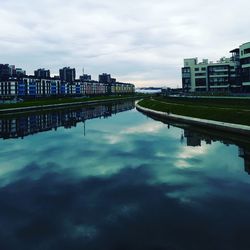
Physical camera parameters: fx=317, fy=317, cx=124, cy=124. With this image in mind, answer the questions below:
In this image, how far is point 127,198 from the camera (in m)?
17.3

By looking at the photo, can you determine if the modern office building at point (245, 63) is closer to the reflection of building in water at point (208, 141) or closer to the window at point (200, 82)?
the window at point (200, 82)

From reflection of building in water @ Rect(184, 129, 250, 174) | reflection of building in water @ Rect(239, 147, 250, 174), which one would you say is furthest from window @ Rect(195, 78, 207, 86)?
reflection of building in water @ Rect(239, 147, 250, 174)

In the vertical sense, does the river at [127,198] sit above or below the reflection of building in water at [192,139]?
below

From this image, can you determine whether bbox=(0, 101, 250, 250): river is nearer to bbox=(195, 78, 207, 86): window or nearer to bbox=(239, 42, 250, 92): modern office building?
bbox=(239, 42, 250, 92): modern office building

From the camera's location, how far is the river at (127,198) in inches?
491

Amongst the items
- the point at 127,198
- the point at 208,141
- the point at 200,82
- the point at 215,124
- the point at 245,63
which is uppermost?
the point at 245,63

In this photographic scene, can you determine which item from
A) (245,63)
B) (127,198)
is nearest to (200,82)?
(245,63)

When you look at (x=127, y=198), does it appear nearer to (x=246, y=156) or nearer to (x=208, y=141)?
(x=246, y=156)

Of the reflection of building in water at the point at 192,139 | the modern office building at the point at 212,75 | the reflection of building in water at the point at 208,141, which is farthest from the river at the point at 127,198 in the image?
the modern office building at the point at 212,75

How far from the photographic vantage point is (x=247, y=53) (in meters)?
104

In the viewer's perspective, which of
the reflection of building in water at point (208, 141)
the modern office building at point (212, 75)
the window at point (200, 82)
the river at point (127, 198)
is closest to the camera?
the river at point (127, 198)

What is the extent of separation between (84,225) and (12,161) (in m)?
16.1

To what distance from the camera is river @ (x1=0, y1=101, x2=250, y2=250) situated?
1248 centimetres

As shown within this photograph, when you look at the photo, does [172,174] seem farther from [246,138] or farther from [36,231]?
[246,138]
